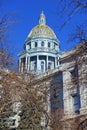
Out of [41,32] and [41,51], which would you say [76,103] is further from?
[41,32]

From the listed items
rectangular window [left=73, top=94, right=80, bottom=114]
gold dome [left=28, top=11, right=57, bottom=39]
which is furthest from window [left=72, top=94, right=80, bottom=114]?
gold dome [left=28, top=11, right=57, bottom=39]

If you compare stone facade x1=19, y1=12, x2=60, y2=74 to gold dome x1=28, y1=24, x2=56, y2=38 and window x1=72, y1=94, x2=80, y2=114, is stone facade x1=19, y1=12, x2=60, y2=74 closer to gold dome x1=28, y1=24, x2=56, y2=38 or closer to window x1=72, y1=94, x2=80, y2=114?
gold dome x1=28, y1=24, x2=56, y2=38

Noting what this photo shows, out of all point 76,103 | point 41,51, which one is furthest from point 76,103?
point 41,51

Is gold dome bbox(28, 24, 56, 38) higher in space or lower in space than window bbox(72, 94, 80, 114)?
higher

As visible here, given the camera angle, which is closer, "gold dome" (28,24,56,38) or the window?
the window

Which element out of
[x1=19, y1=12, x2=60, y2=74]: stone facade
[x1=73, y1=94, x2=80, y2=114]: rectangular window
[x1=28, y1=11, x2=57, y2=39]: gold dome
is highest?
[x1=28, y1=11, x2=57, y2=39]: gold dome

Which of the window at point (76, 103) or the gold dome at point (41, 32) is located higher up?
the gold dome at point (41, 32)

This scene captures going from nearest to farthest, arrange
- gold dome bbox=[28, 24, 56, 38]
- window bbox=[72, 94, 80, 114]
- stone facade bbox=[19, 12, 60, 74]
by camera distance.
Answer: window bbox=[72, 94, 80, 114], stone facade bbox=[19, 12, 60, 74], gold dome bbox=[28, 24, 56, 38]

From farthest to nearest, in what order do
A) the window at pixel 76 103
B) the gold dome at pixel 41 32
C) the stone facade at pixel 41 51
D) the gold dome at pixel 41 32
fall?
the gold dome at pixel 41 32 → the gold dome at pixel 41 32 → the stone facade at pixel 41 51 → the window at pixel 76 103

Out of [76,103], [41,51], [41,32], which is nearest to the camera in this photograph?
[76,103]

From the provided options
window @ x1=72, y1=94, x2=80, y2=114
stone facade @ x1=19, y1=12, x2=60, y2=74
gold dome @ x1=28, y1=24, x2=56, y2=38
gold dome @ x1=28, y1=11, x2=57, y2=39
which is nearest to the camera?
window @ x1=72, y1=94, x2=80, y2=114

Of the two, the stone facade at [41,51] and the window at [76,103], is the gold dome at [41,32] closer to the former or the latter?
the stone facade at [41,51]

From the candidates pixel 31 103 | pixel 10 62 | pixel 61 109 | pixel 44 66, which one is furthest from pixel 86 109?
pixel 44 66

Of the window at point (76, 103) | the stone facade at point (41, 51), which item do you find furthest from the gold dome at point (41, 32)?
the window at point (76, 103)
